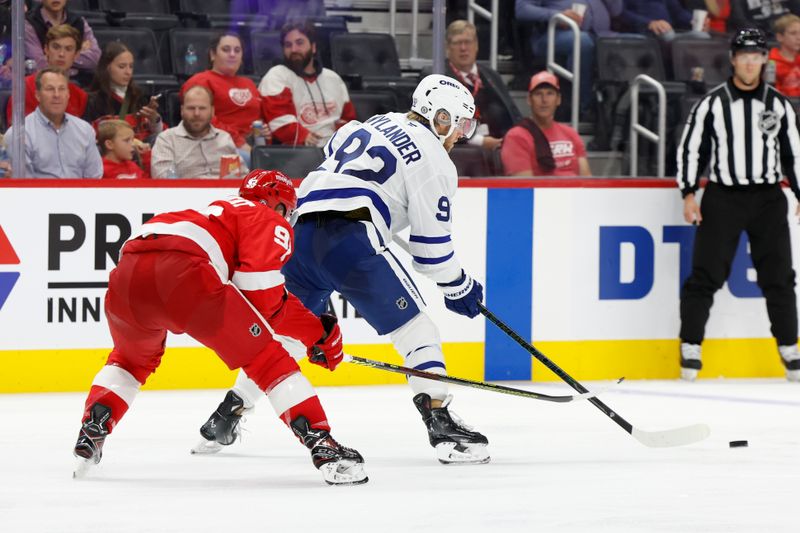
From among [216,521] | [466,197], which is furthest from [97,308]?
[216,521]

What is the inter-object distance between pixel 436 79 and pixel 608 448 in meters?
1.29

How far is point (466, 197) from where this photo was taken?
621 cm

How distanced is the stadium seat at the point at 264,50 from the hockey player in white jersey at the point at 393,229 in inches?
65.4

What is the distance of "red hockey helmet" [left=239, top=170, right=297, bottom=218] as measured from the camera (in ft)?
12.9

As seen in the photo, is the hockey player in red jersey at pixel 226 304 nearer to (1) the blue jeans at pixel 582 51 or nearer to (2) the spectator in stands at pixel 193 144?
(2) the spectator in stands at pixel 193 144

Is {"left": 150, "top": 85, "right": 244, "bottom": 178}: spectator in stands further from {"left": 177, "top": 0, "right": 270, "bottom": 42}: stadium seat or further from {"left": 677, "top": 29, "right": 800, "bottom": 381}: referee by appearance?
{"left": 677, "top": 29, "right": 800, "bottom": 381}: referee

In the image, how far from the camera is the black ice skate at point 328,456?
387 centimetres

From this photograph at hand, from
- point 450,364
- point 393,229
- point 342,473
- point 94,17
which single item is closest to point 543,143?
point 450,364

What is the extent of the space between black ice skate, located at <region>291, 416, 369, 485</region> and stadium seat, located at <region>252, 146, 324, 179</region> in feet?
7.61

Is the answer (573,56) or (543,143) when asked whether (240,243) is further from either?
(573,56)

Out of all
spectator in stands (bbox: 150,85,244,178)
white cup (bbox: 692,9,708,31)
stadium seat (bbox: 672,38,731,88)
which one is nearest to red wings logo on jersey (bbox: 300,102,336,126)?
spectator in stands (bbox: 150,85,244,178)

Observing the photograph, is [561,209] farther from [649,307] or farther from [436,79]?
[436,79]

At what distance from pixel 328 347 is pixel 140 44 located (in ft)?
7.52

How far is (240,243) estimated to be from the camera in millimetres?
3791
